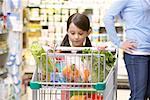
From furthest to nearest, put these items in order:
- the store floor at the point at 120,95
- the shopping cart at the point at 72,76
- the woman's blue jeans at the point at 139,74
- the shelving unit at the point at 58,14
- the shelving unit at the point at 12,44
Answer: the shelving unit at the point at 58,14 < the store floor at the point at 120,95 < the shelving unit at the point at 12,44 < the woman's blue jeans at the point at 139,74 < the shopping cart at the point at 72,76

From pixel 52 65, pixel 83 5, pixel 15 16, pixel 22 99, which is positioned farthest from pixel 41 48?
pixel 83 5

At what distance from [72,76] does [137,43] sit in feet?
2.83

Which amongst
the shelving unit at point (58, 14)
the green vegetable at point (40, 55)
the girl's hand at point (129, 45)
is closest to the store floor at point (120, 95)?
the shelving unit at point (58, 14)

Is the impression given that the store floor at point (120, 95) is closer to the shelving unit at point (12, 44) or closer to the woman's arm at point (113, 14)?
the shelving unit at point (12, 44)

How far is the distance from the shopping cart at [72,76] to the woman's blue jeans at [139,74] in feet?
2.14

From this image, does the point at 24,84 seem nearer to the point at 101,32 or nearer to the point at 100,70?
the point at 101,32

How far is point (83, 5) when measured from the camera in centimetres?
704

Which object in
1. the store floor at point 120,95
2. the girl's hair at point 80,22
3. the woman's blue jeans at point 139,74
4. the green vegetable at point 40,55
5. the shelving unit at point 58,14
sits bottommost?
the store floor at point 120,95

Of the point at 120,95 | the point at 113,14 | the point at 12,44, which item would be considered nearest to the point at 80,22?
the point at 113,14

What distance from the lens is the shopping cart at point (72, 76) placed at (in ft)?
7.17

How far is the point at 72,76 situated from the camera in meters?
2.23

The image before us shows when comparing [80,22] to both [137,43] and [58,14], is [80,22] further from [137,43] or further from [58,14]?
[58,14]

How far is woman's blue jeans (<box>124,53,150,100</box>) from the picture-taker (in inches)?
114

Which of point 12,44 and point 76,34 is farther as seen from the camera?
point 12,44
